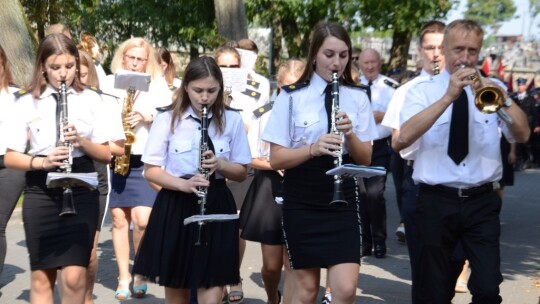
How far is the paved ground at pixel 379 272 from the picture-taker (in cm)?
891

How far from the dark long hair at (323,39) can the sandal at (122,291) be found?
11.2 feet

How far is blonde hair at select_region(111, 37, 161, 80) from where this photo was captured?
29.1 ft

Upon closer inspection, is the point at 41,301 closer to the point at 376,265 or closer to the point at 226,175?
the point at 226,175

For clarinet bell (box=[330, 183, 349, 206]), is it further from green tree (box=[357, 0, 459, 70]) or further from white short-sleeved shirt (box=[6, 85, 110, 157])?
green tree (box=[357, 0, 459, 70])

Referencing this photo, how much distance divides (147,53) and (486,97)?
4.06 meters

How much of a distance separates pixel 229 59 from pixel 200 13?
71.2 feet

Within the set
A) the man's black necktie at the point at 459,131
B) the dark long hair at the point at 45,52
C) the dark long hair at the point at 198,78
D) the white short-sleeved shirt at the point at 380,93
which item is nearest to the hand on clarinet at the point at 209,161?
the dark long hair at the point at 198,78

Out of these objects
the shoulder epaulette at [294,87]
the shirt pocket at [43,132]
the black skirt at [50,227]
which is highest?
the shoulder epaulette at [294,87]

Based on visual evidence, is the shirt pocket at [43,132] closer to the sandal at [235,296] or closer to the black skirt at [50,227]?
the black skirt at [50,227]

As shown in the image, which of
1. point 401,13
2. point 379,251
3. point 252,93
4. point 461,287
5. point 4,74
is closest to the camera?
point 4,74

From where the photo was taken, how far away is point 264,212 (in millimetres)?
7672

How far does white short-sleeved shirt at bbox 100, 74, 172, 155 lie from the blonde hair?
0.07 meters

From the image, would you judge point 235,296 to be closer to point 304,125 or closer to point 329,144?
point 304,125

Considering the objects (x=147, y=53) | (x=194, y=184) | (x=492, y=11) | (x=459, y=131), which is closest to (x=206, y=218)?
(x=194, y=184)
